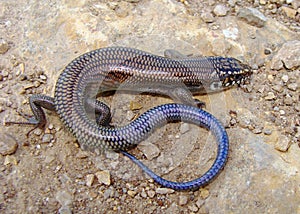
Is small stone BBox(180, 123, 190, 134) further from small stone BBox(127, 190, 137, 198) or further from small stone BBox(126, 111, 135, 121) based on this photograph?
small stone BBox(127, 190, 137, 198)

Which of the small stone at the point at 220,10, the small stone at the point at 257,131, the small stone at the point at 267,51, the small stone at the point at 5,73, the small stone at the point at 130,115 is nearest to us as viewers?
the small stone at the point at 257,131

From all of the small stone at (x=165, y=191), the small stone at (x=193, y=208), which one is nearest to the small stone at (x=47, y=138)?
the small stone at (x=165, y=191)

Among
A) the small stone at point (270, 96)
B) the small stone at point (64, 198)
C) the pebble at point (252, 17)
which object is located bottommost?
the small stone at point (64, 198)

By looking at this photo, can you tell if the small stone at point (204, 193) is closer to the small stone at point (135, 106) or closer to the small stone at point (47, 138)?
the small stone at point (135, 106)

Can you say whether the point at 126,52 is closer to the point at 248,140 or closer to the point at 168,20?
the point at 168,20

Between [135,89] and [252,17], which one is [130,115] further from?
[252,17]

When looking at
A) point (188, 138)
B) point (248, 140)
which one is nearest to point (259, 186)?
point (248, 140)
